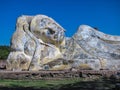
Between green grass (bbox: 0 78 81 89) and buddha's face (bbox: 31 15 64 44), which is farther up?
buddha's face (bbox: 31 15 64 44)

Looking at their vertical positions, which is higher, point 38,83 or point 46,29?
point 46,29

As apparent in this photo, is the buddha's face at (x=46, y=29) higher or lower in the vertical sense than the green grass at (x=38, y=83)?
higher

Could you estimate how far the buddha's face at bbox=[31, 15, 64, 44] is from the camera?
16.3m

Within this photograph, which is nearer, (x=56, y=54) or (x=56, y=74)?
(x=56, y=74)

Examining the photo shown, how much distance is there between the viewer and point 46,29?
53.8ft

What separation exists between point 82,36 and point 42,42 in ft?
6.26

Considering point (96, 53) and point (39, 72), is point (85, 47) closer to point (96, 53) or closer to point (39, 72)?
point (96, 53)

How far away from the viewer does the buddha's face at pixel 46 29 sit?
16.3m

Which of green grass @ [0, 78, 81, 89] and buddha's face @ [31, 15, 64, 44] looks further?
buddha's face @ [31, 15, 64, 44]

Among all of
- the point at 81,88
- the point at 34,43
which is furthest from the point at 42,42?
the point at 81,88

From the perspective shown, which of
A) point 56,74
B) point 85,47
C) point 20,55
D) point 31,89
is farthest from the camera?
point 85,47

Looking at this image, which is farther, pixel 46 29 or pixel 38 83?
pixel 46 29

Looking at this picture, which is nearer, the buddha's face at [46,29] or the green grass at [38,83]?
the green grass at [38,83]

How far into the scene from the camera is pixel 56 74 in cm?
1385
